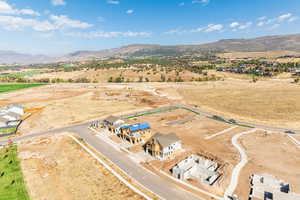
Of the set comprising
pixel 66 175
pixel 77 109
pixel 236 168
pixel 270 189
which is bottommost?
pixel 236 168

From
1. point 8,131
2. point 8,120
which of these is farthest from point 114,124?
point 8,120

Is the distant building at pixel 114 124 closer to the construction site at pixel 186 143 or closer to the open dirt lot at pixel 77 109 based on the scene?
the construction site at pixel 186 143

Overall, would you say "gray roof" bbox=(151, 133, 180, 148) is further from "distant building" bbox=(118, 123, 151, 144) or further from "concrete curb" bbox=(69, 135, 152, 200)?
"concrete curb" bbox=(69, 135, 152, 200)

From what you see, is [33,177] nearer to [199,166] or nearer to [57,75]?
[199,166]

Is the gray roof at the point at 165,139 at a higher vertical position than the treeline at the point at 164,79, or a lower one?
lower

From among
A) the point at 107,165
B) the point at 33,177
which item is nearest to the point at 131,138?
the point at 107,165

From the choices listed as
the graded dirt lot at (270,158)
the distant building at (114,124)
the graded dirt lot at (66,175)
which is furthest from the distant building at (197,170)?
the distant building at (114,124)

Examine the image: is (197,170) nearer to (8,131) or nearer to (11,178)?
(11,178)
